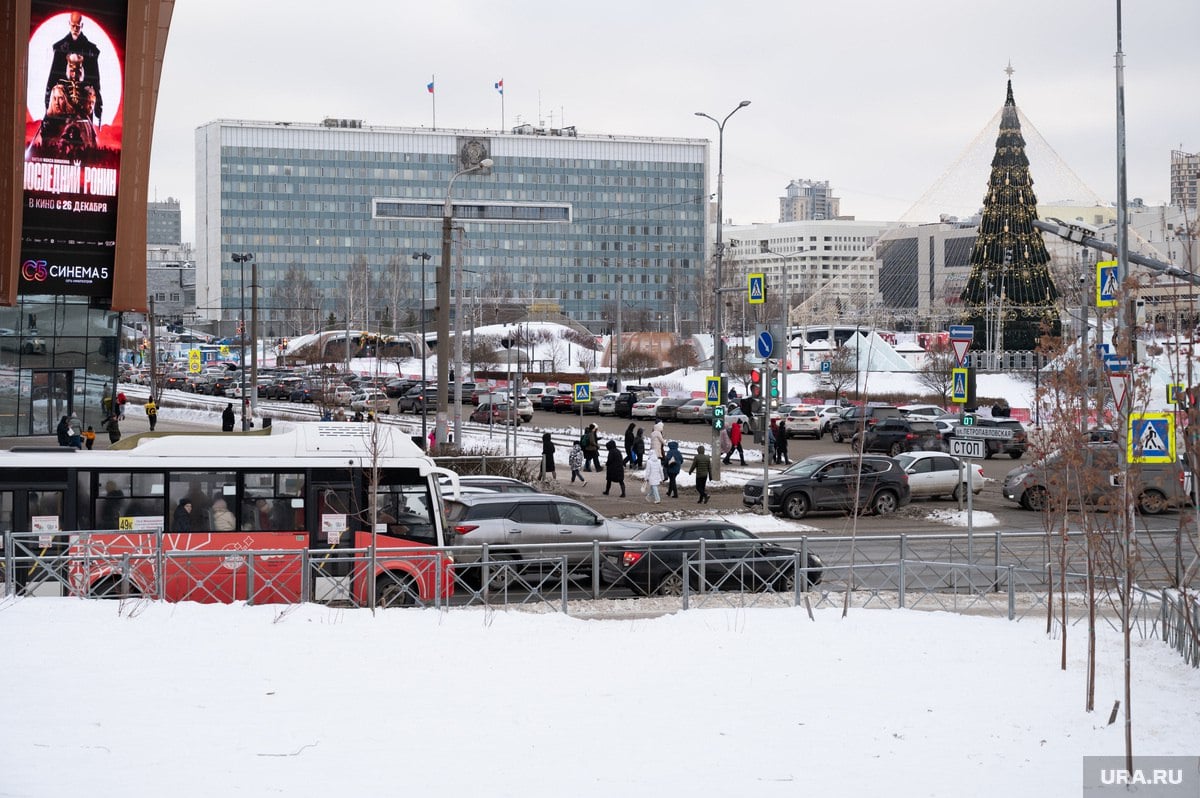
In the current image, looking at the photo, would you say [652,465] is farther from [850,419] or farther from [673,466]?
[850,419]

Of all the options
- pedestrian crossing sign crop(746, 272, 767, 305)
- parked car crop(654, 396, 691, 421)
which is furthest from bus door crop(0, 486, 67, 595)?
parked car crop(654, 396, 691, 421)

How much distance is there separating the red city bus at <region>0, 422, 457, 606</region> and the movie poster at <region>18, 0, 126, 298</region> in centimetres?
2968

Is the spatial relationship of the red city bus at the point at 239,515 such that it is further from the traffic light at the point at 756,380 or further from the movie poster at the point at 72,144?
the movie poster at the point at 72,144

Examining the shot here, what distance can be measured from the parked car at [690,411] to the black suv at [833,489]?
85.5 feet

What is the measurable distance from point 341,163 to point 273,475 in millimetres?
137145

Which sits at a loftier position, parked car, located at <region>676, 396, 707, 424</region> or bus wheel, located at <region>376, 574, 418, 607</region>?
parked car, located at <region>676, 396, 707, 424</region>

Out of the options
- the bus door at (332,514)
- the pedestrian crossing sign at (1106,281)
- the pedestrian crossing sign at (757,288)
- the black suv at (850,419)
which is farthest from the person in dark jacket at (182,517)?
the black suv at (850,419)

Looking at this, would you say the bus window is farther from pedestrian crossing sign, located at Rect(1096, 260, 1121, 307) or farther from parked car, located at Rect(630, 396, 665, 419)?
parked car, located at Rect(630, 396, 665, 419)

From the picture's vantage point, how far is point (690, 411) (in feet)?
183

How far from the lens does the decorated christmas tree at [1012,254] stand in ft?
252

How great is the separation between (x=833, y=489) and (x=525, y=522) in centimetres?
1135

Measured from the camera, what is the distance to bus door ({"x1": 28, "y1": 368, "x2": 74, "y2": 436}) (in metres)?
47.4

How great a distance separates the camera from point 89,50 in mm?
43062

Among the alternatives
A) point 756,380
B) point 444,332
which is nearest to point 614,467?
point 444,332
